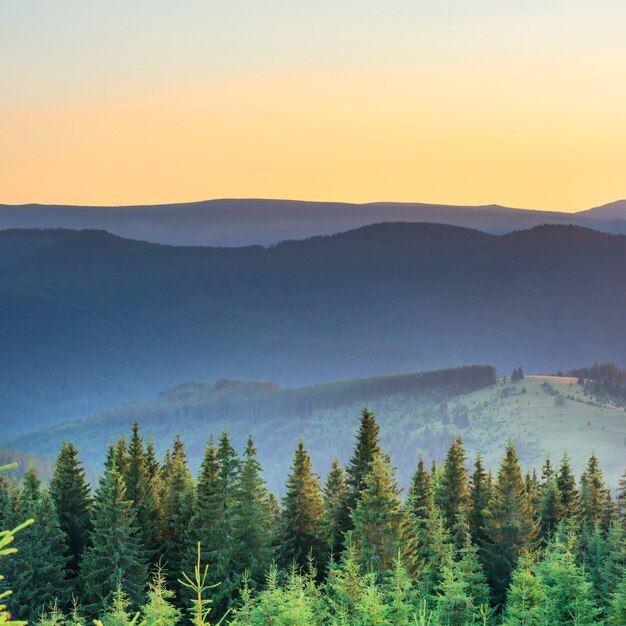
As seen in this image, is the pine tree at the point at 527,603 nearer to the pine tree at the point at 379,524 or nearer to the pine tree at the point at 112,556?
the pine tree at the point at 379,524

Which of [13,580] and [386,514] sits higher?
[386,514]

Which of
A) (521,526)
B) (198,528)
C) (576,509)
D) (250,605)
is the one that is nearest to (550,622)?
(250,605)

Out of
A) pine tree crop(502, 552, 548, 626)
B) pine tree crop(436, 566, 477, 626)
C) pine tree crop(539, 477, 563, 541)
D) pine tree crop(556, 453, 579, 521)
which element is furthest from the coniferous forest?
pine tree crop(556, 453, 579, 521)

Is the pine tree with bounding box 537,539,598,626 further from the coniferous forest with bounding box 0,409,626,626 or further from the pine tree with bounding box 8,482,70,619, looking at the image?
the pine tree with bounding box 8,482,70,619

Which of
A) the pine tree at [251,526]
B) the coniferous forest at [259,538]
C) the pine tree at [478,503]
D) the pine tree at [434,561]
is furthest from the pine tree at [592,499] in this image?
the pine tree at [251,526]

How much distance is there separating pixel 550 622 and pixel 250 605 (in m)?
13.6

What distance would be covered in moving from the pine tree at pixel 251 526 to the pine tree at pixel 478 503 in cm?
1536

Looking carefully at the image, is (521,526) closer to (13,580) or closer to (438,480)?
(438,480)

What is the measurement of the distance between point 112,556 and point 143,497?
10.7m

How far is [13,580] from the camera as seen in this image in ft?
236

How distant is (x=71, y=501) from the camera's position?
275ft

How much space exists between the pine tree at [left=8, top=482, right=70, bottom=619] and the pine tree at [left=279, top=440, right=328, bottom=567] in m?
14.8

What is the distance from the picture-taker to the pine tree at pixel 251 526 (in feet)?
233

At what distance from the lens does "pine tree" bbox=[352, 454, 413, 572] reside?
64750 millimetres
